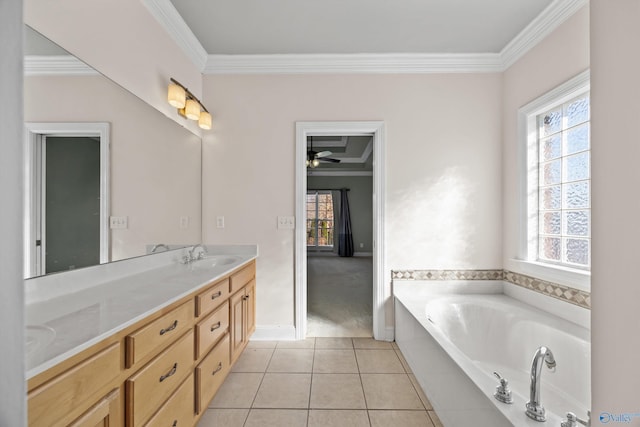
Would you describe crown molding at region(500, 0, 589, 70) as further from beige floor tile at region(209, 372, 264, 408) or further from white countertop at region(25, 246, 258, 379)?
beige floor tile at region(209, 372, 264, 408)

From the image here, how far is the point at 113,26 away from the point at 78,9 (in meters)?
0.25

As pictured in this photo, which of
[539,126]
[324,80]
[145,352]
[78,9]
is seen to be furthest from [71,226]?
[539,126]

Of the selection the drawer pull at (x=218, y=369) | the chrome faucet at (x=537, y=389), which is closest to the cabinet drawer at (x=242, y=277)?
the drawer pull at (x=218, y=369)

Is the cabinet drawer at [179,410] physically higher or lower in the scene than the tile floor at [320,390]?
higher

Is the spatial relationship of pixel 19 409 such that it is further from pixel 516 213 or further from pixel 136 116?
pixel 516 213

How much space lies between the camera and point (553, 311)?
217 centimetres

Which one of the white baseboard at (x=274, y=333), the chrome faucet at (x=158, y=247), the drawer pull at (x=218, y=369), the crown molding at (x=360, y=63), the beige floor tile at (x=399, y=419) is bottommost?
the beige floor tile at (x=399, y=419)

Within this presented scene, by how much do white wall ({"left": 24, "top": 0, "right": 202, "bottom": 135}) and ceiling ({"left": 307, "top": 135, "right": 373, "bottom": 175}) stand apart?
3.43 m

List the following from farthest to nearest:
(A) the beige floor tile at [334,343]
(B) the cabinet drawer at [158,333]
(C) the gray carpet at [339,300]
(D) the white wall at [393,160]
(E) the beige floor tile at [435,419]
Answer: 1. (C) the gray carpet at [339,300]
2. (D) the white wall at [393,160]
3. (A) the beige floor tile at [334,343]
4. (E) the beige floor tile at [435,419]
5. (B) the cabinet drawer at [158,333]

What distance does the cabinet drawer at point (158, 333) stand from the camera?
1057 millimetres

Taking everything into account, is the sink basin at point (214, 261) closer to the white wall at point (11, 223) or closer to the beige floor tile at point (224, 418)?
the beige floor tile at point (224, 418)

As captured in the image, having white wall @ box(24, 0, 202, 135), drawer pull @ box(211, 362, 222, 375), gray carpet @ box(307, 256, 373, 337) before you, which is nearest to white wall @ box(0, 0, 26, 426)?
white wall @ box(24, 0, 202, 135)

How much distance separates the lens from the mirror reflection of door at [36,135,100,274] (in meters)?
1.23

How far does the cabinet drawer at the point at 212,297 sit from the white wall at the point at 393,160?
841 mm
